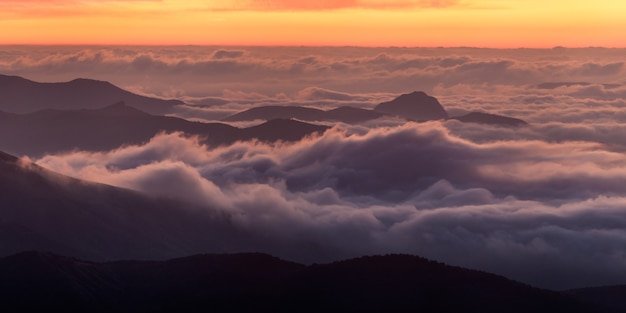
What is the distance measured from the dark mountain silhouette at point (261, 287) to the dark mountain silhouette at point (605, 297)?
21.4ft

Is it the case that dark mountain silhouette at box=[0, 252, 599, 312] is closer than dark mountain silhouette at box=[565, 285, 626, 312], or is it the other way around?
dark mountain silhouette at box=[0, 252, 599, 312]

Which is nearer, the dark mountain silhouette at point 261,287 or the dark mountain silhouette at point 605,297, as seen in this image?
the dark mountain silhouette at point 261,287

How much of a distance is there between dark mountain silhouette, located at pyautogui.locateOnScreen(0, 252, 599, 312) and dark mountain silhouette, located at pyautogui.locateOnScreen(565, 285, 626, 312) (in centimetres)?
653

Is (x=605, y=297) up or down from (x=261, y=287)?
up

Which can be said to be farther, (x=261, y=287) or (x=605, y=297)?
(x=605, y=297)

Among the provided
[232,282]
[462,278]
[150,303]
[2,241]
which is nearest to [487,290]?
[462,278]

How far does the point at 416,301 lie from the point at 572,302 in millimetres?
24188

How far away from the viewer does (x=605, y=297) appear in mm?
168000

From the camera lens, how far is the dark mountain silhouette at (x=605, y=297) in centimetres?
15795

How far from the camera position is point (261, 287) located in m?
151

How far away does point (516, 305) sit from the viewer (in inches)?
5915

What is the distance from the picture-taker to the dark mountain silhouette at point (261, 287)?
5699 inches

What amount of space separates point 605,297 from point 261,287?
57.1 meters

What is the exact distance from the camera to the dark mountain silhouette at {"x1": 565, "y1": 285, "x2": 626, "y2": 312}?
158 meters
